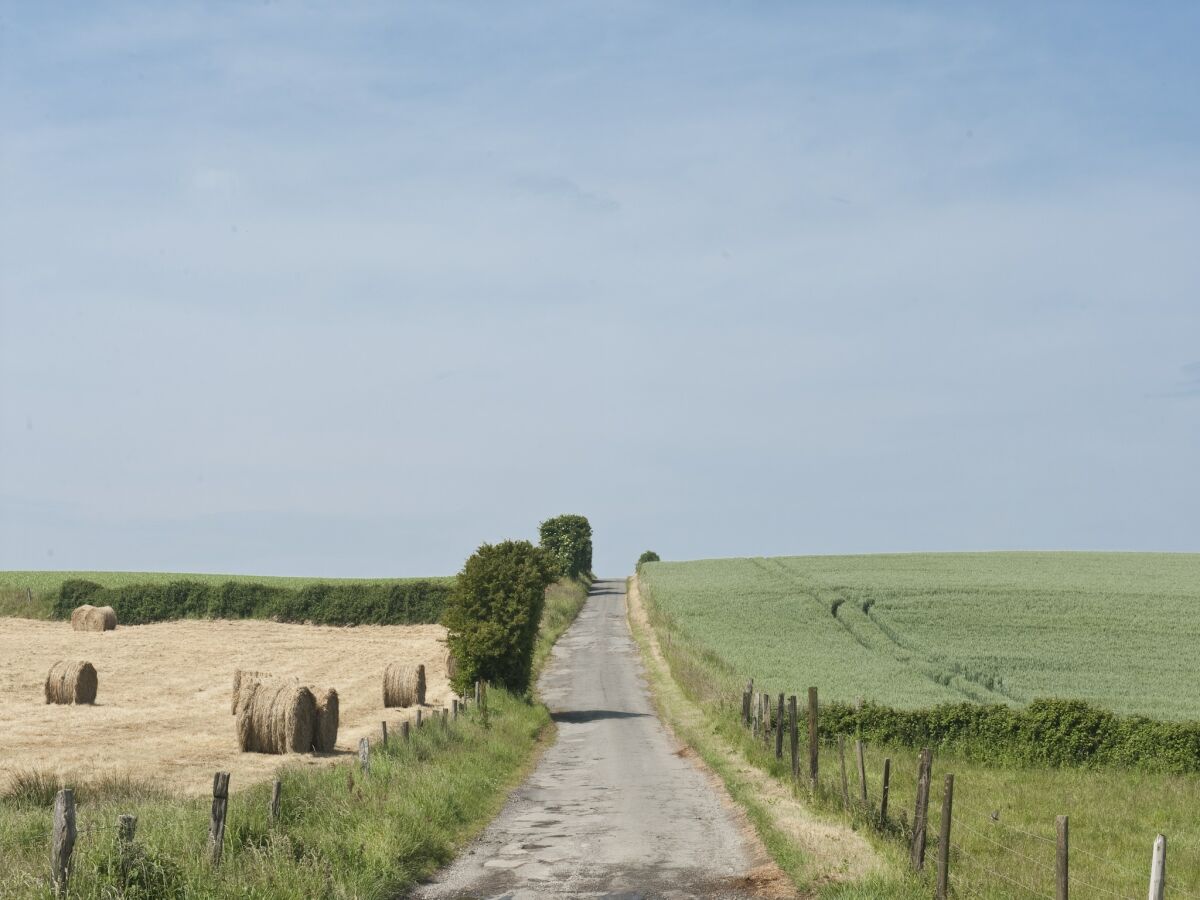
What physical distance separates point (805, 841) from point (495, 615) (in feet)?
74.7

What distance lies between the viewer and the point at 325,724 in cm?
2992

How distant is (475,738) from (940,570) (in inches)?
2501

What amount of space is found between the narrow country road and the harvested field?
19.4ft

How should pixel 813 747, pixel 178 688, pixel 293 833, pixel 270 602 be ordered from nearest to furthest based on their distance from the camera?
pixel 293 833, pixel 813 747, pixel 178 688, pixel 270 602

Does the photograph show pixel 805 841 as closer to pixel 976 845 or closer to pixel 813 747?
pixel 976 845

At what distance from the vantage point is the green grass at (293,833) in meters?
13.0

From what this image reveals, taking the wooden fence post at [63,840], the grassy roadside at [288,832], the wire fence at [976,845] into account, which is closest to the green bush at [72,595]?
the grassy roadside at [288,832]

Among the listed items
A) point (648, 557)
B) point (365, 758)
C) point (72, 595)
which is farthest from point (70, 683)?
point (648, 557)

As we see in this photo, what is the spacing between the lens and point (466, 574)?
131 feet

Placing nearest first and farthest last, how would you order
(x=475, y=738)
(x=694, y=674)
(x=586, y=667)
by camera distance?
1. (x=475, y=738)
2. (x=694, y=674)
3. (x=586, y=667)

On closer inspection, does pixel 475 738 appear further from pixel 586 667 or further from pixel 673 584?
pixel 673 584

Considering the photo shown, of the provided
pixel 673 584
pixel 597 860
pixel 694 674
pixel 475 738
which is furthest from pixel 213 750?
pixel 673 584

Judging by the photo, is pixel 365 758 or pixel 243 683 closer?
pixel 365 758

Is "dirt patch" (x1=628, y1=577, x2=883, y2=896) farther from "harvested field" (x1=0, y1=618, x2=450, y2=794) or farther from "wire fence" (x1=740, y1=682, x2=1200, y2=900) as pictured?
"harvested field" (x1=0, y1=618, x2=450, y2=794)
